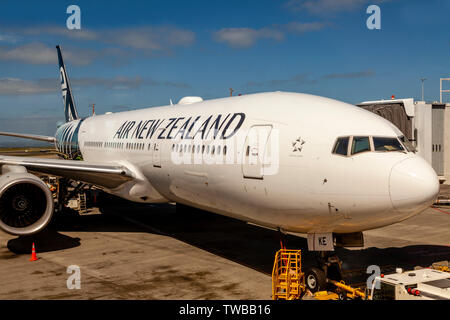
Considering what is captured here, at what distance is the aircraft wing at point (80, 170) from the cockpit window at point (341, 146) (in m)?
10.3

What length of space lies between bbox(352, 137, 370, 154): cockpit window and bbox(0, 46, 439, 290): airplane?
0.8 inches

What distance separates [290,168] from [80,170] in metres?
10.5

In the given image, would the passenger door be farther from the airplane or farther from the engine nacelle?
the engine nacelle

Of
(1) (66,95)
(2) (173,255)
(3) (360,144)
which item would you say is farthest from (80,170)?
(1) (66,95)

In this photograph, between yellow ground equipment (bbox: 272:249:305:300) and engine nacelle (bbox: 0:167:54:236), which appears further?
engine nacelle (bbox: 0:167:54:236)

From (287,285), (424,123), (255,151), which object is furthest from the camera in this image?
(424,123)

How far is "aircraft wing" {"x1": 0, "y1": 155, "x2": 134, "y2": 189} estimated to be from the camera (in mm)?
17547

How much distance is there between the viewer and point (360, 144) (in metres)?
9.51

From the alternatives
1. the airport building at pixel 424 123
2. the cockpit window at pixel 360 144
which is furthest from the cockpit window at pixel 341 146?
the airport building at pixel 424 123

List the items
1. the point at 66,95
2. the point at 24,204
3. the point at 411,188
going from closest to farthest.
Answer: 1. the point at 411,188
2. the point at 24,204
3. the point at 66,95

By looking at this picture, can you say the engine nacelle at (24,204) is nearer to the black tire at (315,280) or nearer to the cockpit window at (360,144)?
the black tire at (315,280)

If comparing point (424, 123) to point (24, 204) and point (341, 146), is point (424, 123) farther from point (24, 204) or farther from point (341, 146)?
point (24, 204)

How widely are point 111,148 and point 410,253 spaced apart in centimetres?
1391

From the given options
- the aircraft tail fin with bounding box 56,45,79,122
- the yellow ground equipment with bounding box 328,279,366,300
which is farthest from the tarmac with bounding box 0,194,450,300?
the aircraft tail fin with bounding box 56,45,79,122
